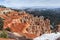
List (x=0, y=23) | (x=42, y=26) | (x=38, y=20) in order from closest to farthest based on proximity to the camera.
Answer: (x=0, y=23), (x=42, y=26), (x=38, y=20)

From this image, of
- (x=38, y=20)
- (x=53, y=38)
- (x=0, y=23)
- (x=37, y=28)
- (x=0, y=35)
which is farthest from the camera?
(x=38, y=20)

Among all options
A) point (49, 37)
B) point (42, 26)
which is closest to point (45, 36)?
point (49, 37)

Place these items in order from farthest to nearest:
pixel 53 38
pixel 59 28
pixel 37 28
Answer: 1. pixel 37 28
2. pixel 59 28
3. pixel 53 38

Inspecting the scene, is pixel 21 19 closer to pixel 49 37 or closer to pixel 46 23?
pixel 46 23

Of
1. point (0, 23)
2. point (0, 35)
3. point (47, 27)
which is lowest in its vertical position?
point (47, 27)

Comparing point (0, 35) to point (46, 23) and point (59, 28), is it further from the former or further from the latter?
point (46, 23)

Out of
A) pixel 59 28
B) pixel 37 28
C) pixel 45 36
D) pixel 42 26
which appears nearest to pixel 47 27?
pixel 42 26

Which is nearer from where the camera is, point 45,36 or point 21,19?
point 45,36

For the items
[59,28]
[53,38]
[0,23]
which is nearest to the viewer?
[53,38]

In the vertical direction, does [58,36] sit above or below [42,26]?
above
